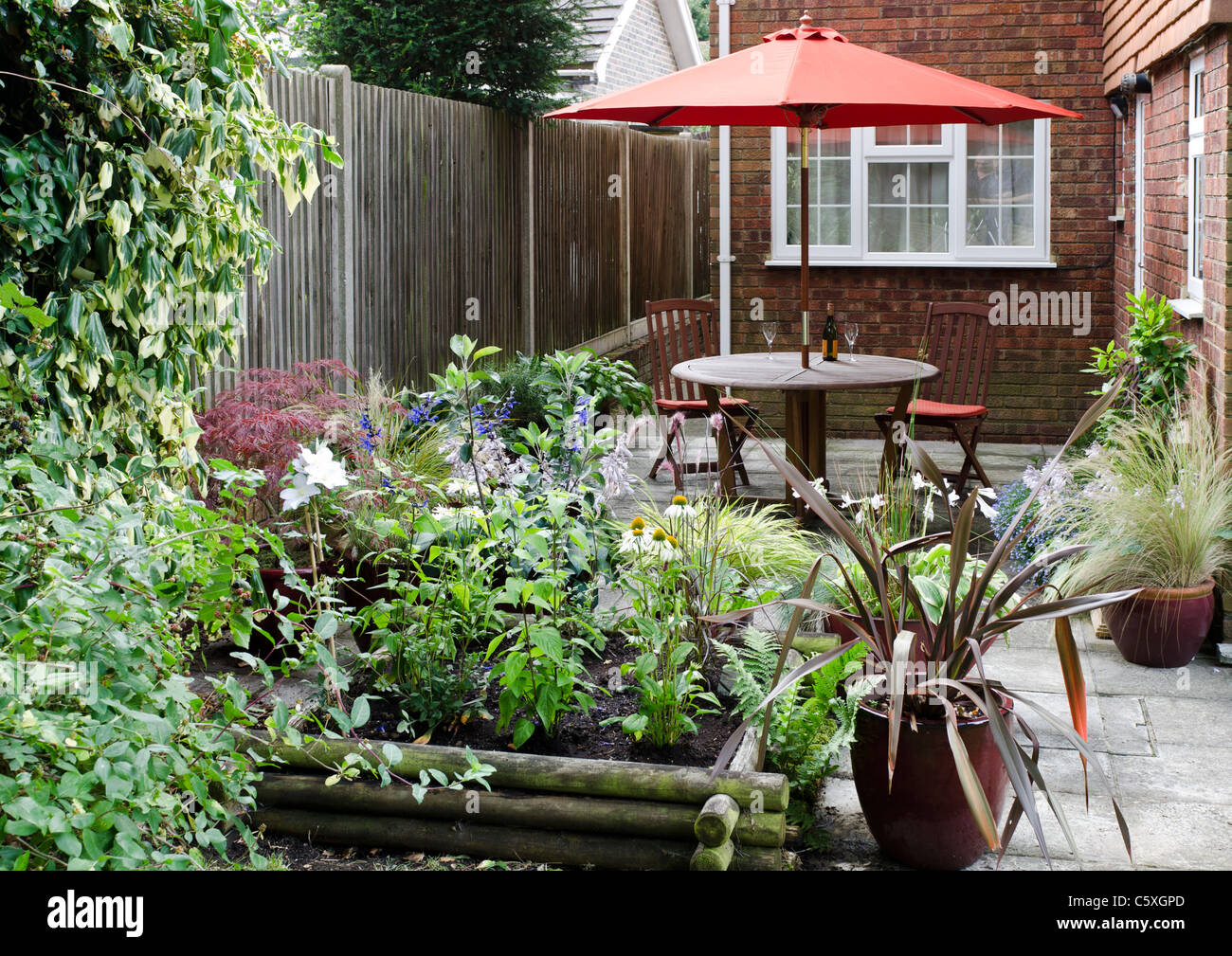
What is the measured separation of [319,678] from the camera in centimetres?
323

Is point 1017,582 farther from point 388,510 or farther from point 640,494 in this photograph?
Answer: point 640,494

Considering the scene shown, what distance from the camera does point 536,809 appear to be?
3.22 m

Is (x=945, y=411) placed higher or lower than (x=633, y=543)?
higher

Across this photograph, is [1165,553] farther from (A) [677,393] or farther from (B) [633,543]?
(A) [677,393]

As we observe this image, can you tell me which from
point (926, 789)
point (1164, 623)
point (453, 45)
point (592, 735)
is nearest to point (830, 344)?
point (1164, 623)

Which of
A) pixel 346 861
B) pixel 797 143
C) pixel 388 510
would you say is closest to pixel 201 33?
pixel 388 510

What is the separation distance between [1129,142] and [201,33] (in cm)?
678

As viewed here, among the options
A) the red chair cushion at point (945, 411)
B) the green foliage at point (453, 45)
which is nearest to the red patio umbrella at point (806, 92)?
the red chair cushion at point (945, 411)

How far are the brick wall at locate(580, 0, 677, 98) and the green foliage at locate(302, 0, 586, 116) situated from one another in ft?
24.2

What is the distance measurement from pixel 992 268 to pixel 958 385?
94 cm

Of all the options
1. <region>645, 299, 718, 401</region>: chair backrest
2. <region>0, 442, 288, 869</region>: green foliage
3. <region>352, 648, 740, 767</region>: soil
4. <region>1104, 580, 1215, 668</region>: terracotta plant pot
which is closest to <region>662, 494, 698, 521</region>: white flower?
<region>352, 648, 740, 767</region>: soil

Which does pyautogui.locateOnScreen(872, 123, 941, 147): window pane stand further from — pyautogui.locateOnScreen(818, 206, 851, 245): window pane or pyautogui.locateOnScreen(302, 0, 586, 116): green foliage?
pyautogui.locateOnScreen(302, 0, 586, 116): green foliage

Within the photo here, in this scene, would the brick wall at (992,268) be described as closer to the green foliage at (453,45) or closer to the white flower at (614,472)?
the green foliage at (453,45)
